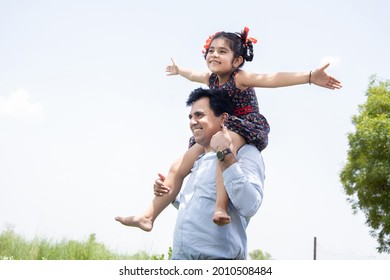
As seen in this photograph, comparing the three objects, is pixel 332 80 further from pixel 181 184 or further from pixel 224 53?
pixel 181 184

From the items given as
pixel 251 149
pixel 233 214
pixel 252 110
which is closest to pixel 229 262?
pixel 233 214

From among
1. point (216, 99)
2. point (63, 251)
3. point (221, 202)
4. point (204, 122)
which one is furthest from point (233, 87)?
point (63, 251)

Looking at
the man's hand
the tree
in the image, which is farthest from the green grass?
the tree

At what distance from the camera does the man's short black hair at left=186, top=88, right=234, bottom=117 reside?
364 centimetres

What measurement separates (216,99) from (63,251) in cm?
459

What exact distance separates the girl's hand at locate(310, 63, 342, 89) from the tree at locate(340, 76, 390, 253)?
15748 mm

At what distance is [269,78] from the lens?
3.99 m

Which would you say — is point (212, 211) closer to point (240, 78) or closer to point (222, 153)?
point (222, 153)

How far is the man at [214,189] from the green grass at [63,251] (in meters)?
→ 3.95

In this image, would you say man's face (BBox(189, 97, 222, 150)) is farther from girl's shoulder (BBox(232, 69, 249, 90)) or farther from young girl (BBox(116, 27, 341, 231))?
girl's shoulder (BBox(232, 69, 249, 90))

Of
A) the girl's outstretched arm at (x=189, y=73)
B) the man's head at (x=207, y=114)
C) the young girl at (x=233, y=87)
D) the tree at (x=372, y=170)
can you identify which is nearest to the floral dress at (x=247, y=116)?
the young girl at (x=233, y=87)

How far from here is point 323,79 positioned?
3883mm

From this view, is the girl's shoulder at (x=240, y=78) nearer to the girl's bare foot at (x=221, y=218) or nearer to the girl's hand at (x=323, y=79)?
the girl's hand at (x=323, y=79)

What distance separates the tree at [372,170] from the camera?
19.3 metres
